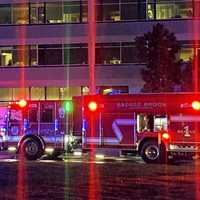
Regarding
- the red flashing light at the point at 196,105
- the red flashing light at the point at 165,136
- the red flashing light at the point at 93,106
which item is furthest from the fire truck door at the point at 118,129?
the red flashing light at the point at 196,105

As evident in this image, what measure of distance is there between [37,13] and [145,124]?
27.2 metres

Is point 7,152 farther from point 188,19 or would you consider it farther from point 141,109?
point 188,19

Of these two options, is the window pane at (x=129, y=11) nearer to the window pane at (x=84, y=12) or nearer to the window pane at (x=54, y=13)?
the window pane at (x=84, y=12)

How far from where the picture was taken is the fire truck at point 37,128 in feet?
92.0

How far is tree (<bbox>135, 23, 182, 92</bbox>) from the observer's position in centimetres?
4225

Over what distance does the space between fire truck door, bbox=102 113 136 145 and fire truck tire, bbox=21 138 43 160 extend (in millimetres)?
2757

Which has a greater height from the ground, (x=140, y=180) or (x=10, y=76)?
(x=10, y=76)

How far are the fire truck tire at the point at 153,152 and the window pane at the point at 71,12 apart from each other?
25992 mm

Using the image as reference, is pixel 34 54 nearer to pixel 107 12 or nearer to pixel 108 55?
pixel 108 55

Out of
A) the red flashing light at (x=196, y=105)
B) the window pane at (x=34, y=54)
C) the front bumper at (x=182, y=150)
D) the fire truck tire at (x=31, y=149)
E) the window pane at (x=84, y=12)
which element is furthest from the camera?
the window pane at (x=34, y=54)

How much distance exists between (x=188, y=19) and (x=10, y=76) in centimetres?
1354

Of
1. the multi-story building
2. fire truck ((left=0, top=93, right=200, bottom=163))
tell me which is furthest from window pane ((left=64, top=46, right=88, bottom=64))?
fire truck ((left=0, top=93, right=200, bottom=163))

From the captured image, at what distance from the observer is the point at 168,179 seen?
62.3 feet

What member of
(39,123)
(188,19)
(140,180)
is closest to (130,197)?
(140,180)
